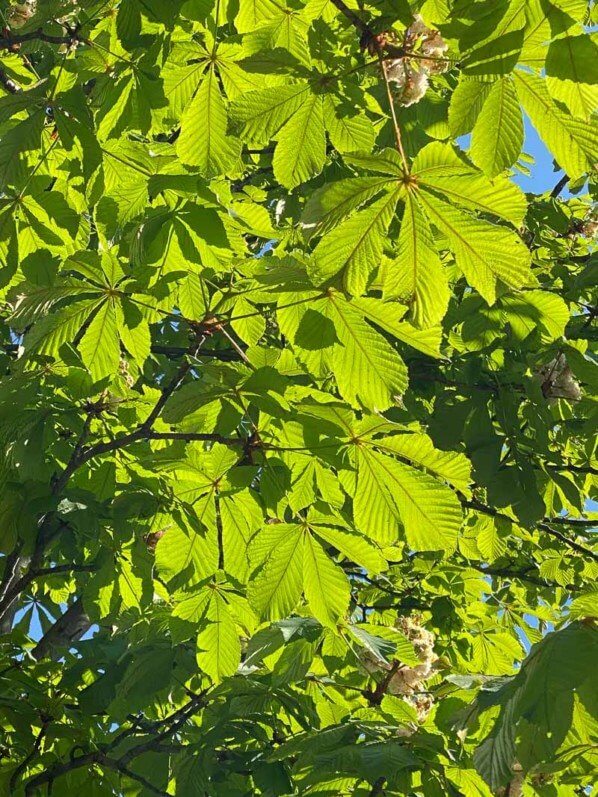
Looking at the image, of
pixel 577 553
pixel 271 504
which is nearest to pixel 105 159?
pixel 271 504

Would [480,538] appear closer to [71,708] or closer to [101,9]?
[71,708]

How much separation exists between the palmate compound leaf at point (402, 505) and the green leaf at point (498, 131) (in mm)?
530

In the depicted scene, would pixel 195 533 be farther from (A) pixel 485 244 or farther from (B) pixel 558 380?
(B) pixel 558 380

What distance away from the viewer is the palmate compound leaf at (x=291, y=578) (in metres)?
1.68

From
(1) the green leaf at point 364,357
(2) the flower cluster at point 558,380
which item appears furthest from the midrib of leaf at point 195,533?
(2) the flower cluster at point 558,380

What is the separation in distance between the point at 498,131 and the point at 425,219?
168 mm

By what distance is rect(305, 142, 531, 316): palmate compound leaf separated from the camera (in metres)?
1.18

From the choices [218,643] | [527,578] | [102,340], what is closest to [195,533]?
[218,643]

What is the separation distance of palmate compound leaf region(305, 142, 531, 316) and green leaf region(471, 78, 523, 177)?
0.13 ft

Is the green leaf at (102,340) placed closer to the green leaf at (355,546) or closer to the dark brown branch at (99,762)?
the green leaf at (355,546)

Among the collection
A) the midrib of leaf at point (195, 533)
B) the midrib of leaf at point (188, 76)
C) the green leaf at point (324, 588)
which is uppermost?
the midrib of leaf at point (188, 76)

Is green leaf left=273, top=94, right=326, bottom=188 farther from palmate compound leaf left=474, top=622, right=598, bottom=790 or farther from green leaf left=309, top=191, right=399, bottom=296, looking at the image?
palmate compound leaf left=474, top=622, right=598, bottom=790

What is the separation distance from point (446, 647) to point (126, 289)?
2.50 metres

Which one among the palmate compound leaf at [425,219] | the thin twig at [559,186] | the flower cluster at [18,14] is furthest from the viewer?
the thin twig at [559,186]
